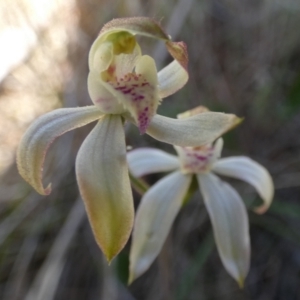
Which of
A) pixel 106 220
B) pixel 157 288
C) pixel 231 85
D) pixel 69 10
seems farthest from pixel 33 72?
pixel 106 220

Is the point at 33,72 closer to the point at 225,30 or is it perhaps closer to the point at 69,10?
the point at 69,10

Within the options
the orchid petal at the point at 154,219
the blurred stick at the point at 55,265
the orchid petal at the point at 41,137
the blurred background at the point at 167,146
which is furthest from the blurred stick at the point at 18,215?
the orchid petal at the point at 41,137

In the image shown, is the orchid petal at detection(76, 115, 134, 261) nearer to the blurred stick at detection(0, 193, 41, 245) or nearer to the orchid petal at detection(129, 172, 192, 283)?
the orchid petal at detection(129, 172, 192, 283)

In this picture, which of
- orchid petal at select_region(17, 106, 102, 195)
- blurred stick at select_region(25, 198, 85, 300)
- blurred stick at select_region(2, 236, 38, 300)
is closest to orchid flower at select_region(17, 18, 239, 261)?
orchid petal at select_region(17, 106, 102, 195)

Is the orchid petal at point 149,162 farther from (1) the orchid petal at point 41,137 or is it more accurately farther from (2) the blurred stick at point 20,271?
(2) the blurred stick at point 20,271

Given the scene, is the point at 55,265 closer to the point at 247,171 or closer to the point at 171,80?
the point at 247,171

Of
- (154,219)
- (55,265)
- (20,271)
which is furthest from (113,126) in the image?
(20,271)
